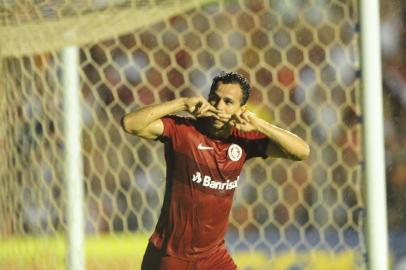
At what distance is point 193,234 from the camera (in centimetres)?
293

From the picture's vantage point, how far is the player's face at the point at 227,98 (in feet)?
9.27

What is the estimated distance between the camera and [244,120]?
2742 millimetres

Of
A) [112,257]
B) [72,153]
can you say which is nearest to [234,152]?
[72,153]

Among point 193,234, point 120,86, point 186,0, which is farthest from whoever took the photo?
point 120,86

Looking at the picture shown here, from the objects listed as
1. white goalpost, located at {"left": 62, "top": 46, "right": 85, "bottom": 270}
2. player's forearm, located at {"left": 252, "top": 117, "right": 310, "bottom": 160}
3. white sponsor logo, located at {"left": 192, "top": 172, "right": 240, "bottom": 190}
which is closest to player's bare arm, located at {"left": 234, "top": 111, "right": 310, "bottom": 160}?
player's forearm, located at {"left": 252, "top": 117, "right": 310, "bottom": 160}

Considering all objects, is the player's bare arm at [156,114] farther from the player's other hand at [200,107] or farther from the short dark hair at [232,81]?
the short dark hair at [232,81]

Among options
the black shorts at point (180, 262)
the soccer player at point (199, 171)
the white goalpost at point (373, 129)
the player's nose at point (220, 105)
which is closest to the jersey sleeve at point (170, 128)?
the soccer player at point (199, 171)

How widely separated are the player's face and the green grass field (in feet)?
5.13

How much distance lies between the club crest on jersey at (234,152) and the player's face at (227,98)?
0.17m

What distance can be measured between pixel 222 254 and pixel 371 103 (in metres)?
0.73

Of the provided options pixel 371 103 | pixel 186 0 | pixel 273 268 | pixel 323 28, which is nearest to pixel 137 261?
pixel 273 268

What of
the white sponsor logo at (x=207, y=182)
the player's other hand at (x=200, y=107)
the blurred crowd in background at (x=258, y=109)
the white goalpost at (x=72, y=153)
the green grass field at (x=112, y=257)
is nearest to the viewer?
the player's other hand at (x=200, y=107)

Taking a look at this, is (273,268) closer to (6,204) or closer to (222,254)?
(6,204)

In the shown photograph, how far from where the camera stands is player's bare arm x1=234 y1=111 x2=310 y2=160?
276 centimetres
